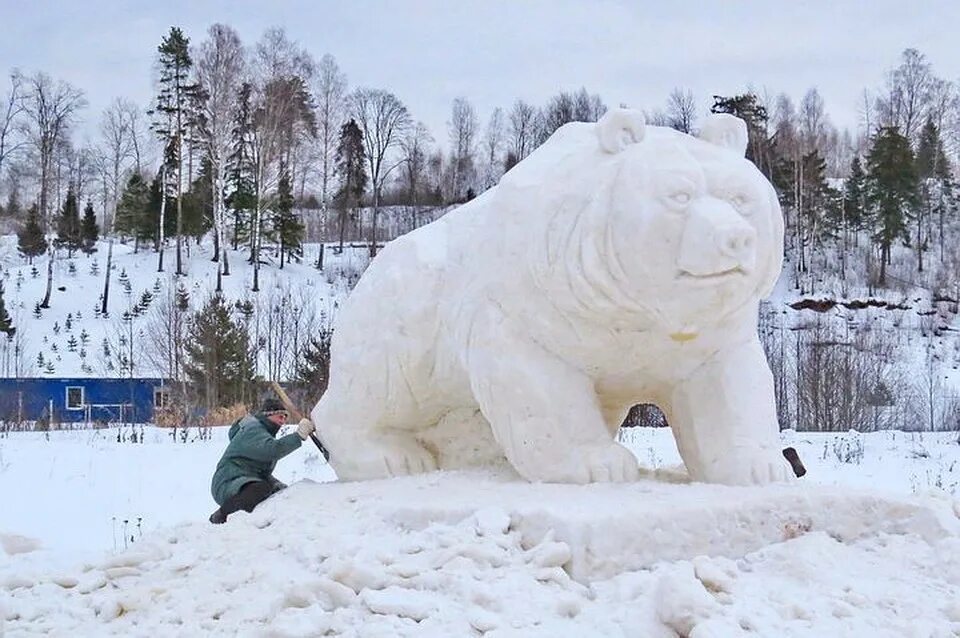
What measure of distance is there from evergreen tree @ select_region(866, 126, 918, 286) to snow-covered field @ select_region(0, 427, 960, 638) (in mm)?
Answer: 22593

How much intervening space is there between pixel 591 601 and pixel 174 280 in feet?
68.3

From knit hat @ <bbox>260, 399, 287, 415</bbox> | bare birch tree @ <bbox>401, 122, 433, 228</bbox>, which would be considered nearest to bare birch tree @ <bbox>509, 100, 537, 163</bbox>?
bare birch tree @ <bbox>401, 122, 433, 228</bbox>

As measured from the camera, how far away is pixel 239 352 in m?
13.2

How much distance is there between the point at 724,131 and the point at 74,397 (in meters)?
14.7

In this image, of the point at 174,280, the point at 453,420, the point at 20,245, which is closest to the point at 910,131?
the point at 174,280

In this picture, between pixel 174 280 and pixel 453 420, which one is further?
pixel 174 280

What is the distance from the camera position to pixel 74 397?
1542 cm

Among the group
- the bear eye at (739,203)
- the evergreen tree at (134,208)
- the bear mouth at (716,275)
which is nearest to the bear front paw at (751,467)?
the bear mouth at (716,275)

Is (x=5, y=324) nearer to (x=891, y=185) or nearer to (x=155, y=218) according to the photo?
(x=155, y=218)

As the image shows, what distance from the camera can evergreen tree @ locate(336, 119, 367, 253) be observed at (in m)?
25.5

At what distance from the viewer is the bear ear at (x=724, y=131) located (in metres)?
2.92

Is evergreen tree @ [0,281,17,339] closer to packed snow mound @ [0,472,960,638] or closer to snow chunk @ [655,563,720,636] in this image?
packed snow mound @ [0,472,960,638]

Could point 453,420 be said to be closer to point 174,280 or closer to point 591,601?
point 591,601

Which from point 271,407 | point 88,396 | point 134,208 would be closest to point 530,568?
point 271,407
